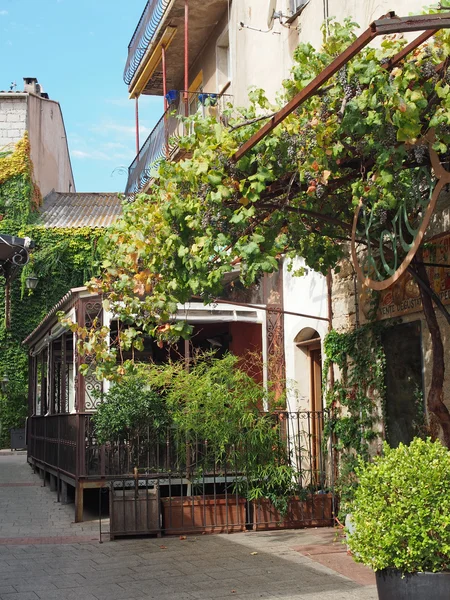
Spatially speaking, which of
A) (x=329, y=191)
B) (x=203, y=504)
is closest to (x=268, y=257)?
(x=329, y=191)

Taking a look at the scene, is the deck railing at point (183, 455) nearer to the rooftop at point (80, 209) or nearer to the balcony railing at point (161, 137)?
the balcony railing at point (161, 137)

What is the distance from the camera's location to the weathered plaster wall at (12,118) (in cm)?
2789

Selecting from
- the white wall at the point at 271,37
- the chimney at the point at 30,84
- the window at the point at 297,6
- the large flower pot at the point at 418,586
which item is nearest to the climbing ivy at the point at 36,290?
the chimney at the point at 30,84

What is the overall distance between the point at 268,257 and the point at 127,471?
5264 millimetres

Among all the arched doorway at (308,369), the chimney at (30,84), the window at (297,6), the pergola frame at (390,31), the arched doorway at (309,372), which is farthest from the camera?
the chimney at (30,84)

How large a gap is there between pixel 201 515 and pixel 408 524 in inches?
→ 213

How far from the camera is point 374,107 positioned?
641 centimetres

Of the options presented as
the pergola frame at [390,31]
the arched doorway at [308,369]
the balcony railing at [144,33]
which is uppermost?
the balcony railing at [144,33]

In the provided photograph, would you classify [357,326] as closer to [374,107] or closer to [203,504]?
[203,504]

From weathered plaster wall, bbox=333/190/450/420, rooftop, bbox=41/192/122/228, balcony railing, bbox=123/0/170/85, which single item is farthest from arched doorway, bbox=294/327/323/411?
rooftop, bbox=41/192/122/228

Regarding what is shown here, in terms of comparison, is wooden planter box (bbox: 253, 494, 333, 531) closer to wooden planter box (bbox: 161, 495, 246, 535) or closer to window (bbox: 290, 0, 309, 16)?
wooden planter box (bbox: 161, 495, 246, 535)

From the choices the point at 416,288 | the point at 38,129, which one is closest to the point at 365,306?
the point at 416,288

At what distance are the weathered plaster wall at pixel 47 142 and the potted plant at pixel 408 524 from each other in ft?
79.4

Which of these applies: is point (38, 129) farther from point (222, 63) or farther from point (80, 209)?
point (222, 63)
